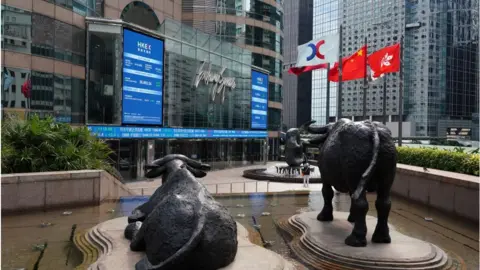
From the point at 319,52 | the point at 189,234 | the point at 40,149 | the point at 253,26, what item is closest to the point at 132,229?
the point at 189,234

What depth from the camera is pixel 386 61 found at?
24422 millimetres

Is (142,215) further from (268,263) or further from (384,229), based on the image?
(384,229)

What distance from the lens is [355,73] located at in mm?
25922

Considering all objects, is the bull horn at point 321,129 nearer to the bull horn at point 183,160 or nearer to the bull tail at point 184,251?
the bull horn at point 183,160

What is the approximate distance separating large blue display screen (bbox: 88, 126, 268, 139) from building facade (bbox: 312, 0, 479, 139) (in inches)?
1494

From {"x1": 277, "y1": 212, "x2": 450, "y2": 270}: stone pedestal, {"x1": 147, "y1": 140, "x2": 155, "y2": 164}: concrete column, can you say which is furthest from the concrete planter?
{"x1": 147, "y1": 140, "x2": 155, "y2": 164}: concrete column

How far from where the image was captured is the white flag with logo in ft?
78.4

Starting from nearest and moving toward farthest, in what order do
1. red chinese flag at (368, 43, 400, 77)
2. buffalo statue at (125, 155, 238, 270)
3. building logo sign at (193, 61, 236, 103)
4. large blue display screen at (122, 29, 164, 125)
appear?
1. buffalo statue at (125, 155, 238, 270)
2. large blue display screen at (122, 29, 164, 125)
3. red chinese flag at (368, 43, 400, 77)
4. building logo sign at (193, 61, 236, 103)

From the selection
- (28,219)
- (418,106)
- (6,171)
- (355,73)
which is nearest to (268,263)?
(28,219)

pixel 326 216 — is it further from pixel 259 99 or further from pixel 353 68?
pixel 259 99

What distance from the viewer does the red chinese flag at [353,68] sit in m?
25.5

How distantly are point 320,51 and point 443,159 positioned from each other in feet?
43.2

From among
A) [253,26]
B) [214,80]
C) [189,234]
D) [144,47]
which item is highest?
[253,26]

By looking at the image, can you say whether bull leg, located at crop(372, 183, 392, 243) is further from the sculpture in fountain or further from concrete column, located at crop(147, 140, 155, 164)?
concrete column, located at crop(147, 140, 155, 164)
